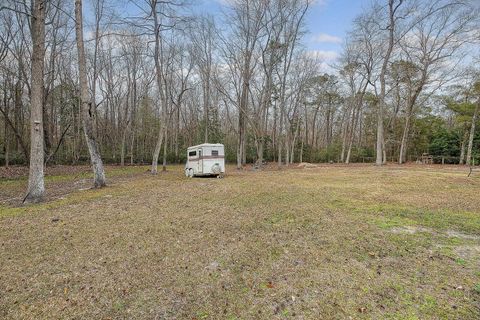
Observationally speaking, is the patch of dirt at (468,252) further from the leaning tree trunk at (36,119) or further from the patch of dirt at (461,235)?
the leaning tree trunk at (36,119)

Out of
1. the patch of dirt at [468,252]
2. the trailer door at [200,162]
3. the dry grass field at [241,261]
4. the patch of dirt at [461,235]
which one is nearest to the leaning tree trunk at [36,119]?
the dry grass field at [241,261]

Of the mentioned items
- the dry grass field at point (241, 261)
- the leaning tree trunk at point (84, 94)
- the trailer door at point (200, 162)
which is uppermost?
the leaning tree trunk at point (84, 94)

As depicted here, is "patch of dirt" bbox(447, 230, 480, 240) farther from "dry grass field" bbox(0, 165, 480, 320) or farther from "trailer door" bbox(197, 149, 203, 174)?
"trailer door" bbox(197, 149, 203, 174)

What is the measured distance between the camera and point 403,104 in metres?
25.9

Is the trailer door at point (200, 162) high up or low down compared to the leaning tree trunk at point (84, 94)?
down

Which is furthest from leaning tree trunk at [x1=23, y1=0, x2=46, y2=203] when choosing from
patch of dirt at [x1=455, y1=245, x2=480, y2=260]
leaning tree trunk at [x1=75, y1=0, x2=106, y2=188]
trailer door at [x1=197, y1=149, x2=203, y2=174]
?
patch of dirt at [x1=455, y1=245, x2=480, y2=260]

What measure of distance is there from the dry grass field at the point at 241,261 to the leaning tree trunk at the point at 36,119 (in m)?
0.92

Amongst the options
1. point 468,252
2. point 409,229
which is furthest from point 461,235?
point 468,252

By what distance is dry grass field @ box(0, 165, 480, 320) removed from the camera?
7.60 feet

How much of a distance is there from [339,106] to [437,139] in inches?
434

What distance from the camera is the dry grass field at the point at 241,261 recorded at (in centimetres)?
232

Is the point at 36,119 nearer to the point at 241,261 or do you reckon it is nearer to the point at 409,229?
the point at 241,261

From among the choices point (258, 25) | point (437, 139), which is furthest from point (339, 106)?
point (258, 25)

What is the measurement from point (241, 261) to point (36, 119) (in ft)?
21.8
